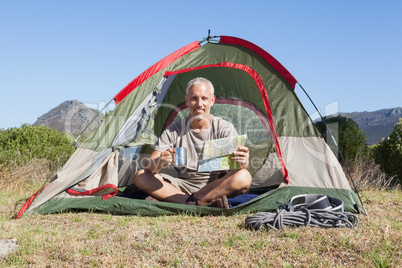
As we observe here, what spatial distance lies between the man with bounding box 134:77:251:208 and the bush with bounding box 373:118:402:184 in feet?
10.4

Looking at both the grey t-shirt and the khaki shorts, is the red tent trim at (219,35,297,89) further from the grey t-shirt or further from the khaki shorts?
the khaki shorts

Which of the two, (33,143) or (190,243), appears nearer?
(190,243)

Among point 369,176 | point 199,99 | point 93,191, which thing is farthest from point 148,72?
point 369,176

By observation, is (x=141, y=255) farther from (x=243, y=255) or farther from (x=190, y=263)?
(x=243, y=255)

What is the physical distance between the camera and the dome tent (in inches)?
138

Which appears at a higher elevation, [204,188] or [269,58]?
[269,58]

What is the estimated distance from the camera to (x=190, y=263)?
83.7 inches

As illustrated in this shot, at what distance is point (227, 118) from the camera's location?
479cm

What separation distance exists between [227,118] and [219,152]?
1.63 metres

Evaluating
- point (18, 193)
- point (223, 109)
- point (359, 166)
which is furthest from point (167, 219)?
point (359, 166)

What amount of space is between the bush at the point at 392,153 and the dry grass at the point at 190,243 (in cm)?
274

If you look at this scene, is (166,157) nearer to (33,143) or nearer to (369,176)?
(369,176)

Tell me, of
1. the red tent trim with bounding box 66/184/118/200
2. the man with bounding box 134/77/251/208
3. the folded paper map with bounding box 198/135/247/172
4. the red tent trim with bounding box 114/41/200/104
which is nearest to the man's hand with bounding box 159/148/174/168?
the man with bounding box 134/77/251/208

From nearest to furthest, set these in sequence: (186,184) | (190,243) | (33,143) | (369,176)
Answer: (190,243), (186,184), (369,176), (33,143)
